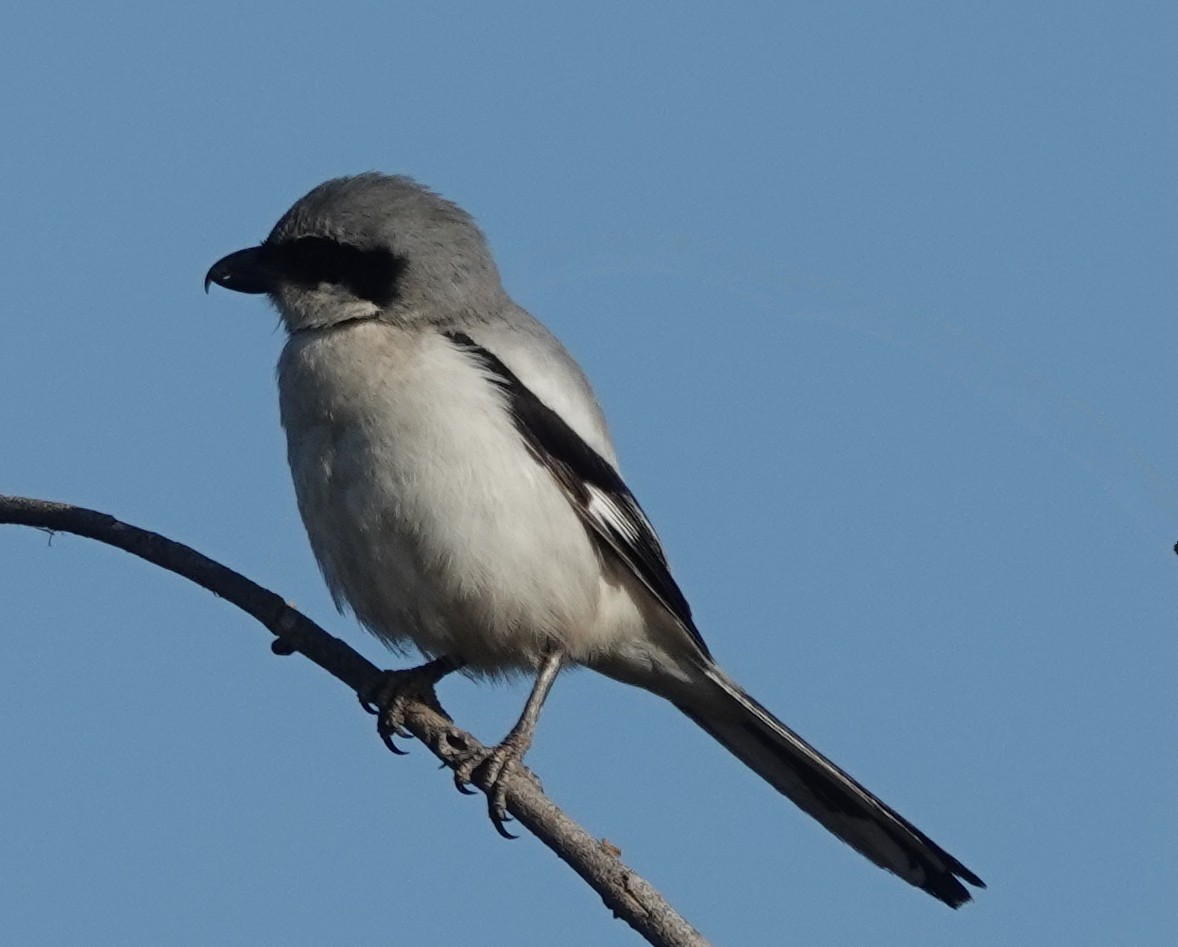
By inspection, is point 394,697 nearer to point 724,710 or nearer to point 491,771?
point 491,771

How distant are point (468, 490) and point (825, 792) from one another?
1.51 metres

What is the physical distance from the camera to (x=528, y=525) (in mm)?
5316

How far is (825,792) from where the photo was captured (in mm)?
5539

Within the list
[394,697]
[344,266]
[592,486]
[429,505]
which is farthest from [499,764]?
[344,266]

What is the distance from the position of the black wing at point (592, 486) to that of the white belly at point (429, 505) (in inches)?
2.1

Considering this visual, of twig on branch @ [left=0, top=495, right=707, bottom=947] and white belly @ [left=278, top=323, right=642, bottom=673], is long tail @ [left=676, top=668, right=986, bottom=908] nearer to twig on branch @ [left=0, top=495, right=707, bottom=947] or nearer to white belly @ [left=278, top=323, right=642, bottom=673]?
white belly @ [left=278, top=323, right=642, bottom=673]

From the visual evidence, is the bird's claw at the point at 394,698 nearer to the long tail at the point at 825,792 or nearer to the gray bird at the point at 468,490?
the gray bird at the point at 468,490

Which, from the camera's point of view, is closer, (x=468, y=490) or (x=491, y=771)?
(x=491, y=771)

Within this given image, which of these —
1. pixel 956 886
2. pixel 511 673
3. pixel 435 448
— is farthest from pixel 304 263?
pixel 956 886

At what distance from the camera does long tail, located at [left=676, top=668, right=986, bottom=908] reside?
5.24 metres

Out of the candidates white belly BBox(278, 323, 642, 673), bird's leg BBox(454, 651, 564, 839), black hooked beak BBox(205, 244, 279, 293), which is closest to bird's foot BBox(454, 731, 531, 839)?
bird's leg BBox(454, 651, 564, 839)

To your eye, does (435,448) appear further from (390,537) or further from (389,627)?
(389,627)

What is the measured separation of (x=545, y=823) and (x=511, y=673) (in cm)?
172

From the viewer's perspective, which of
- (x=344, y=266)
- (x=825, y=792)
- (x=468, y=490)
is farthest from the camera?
(x=344, y=266)
